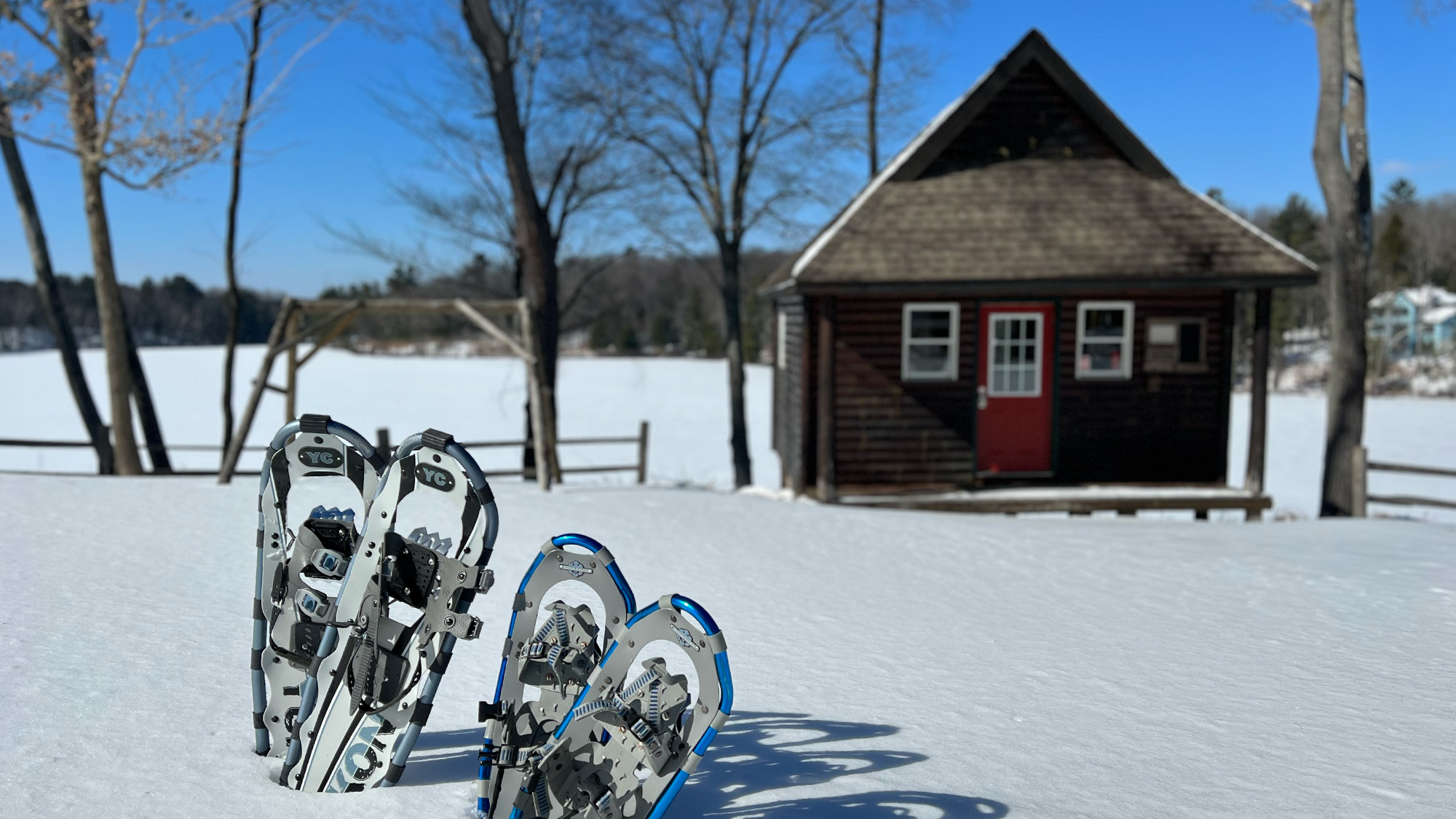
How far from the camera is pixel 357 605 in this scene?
11.6 ft

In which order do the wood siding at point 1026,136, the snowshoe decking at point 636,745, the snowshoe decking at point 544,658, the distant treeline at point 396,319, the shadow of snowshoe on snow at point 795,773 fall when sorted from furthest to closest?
the distant treeline at point 396,319, the wood siding at point 1026,136, the shadow of snowshoe on snow at point 795,773, the snowshoe decking at point 544,658, the snowshoe decking at point 636,745

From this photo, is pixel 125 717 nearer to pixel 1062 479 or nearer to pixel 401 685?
pixel 401 685

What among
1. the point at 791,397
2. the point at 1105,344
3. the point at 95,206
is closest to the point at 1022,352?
the point at 1105,344

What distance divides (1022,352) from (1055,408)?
0.87 metres

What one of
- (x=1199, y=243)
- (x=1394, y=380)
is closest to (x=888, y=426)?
(x=1199, y=243)

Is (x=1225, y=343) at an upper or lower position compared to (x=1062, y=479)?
upper

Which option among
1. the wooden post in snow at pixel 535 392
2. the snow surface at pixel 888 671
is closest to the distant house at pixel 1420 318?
the snow surface at pixel 888 671

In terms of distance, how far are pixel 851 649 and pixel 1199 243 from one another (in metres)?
8.92

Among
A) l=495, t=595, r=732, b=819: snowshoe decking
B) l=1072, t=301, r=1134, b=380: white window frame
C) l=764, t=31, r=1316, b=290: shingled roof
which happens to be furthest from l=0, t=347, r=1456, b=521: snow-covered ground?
l=495, t=595, r=732, b=819: snowshoe decking

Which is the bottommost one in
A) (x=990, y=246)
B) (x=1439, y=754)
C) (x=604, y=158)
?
(x=1439, y=754)

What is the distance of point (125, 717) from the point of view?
4.06 meters

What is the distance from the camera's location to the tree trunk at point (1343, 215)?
13344 mm

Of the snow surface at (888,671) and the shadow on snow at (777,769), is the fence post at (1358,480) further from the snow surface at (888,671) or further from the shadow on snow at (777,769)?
the shadow on snow at (777,769)

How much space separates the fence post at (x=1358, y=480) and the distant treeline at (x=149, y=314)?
181 feet
